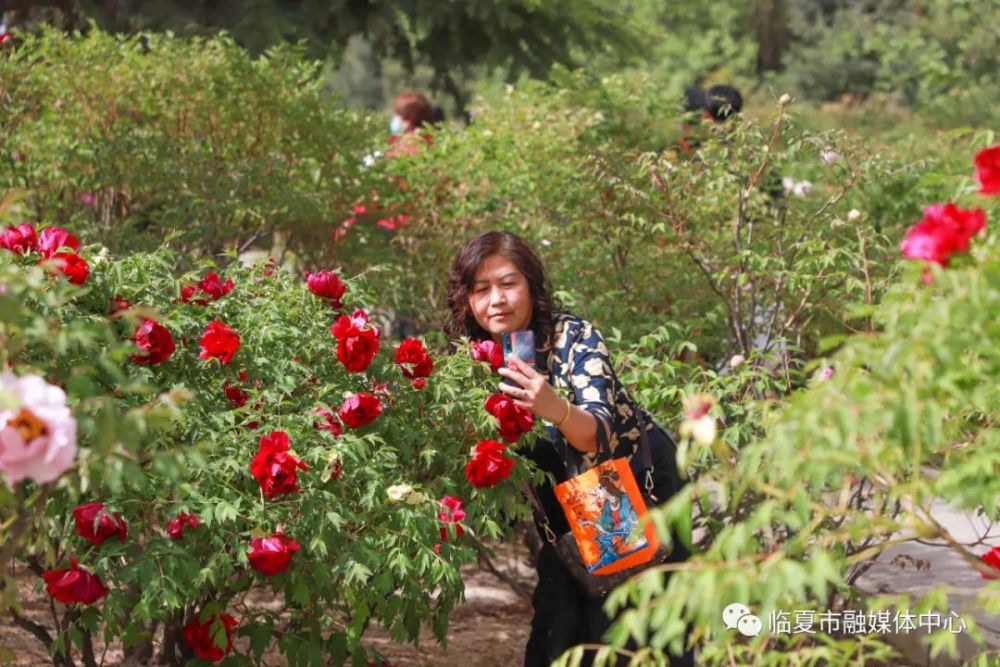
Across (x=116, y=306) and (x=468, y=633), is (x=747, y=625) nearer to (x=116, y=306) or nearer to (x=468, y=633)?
(x=116, y=306)

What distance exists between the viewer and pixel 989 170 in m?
1.86

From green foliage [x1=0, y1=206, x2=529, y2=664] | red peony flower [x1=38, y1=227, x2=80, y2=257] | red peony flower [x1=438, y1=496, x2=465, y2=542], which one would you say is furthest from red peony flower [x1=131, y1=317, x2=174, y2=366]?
red peony flower [x1=438, y1=496, x2=465, y2=542]

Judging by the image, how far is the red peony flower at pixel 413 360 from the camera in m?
3.03

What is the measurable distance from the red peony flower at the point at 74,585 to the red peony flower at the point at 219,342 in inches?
19.6

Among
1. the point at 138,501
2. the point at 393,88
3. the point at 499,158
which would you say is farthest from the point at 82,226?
the point at 393,88

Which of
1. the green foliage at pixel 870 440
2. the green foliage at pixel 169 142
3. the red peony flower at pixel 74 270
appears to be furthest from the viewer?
the green foliage at pixel 169 142

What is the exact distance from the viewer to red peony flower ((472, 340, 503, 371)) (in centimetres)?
321

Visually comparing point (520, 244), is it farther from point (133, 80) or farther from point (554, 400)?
point (133, 80)

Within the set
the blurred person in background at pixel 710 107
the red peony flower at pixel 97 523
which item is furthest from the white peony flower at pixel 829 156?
the red peony flower at pixel 97 523

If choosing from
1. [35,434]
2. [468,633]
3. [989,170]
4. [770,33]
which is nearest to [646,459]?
[989,170]

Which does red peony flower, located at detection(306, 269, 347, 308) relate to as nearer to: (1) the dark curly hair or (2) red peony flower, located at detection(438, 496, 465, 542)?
(1) the dark curly hair

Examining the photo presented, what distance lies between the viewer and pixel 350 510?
2867 mm

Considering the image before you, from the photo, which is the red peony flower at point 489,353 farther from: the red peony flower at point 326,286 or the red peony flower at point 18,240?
the red peony flower at point 18,240

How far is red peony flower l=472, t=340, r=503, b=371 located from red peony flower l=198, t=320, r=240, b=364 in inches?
23.8
